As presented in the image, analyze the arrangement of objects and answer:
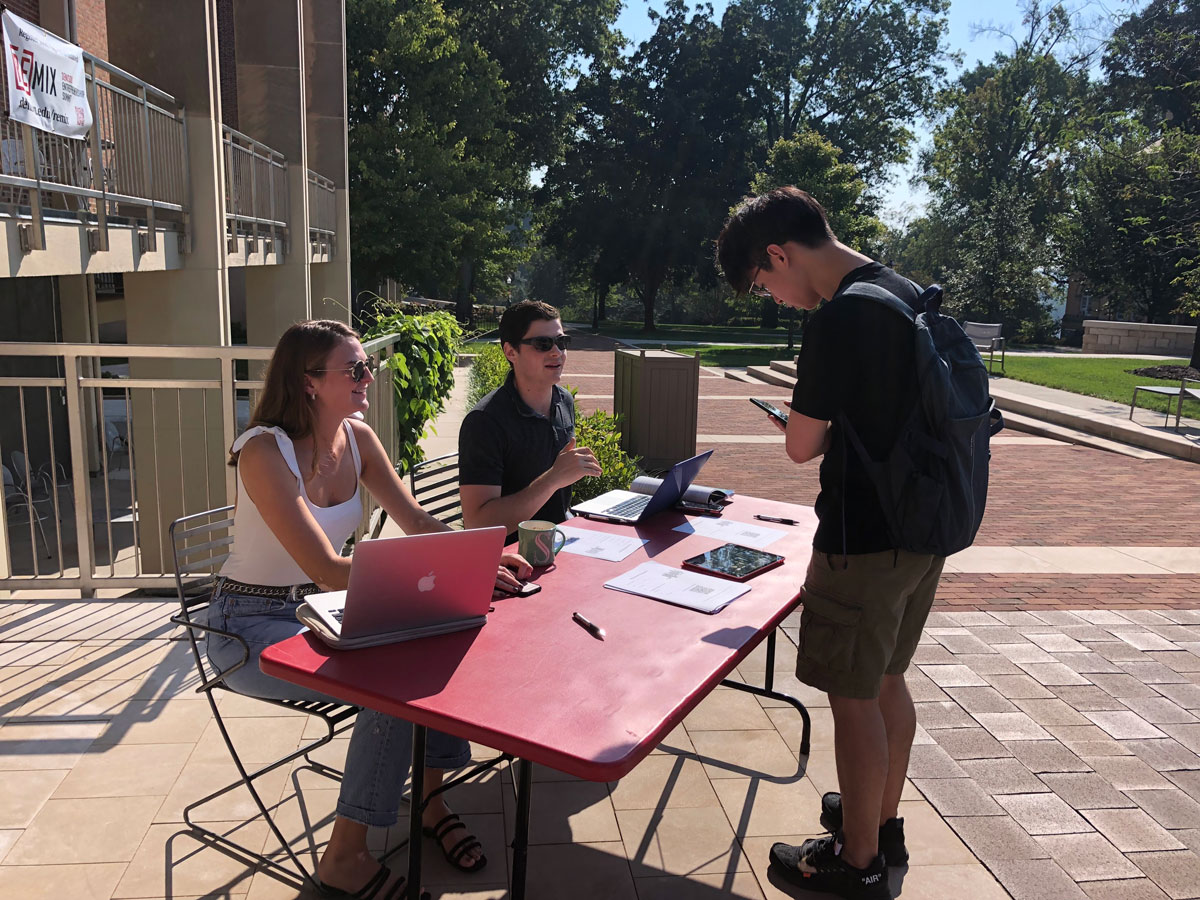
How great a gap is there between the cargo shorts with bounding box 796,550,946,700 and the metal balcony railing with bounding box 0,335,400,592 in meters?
3.13


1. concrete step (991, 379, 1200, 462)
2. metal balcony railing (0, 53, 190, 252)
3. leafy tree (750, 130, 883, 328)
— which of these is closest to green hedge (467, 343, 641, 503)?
metal balcony railing (0, 53, 190, 252)

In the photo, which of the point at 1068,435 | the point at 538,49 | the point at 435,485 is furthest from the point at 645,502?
the point at 538,49

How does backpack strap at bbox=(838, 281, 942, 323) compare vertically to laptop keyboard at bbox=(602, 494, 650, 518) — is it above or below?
above

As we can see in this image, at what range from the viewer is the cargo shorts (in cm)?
251

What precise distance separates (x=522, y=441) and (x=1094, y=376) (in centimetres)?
1928

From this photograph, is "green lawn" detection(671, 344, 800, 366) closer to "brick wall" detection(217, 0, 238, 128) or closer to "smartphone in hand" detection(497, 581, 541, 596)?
"brick wall" detection(217, 0, 238, 128)

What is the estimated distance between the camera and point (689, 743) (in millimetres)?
3670

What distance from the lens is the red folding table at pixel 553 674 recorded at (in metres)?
1.93

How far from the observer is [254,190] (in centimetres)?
1053

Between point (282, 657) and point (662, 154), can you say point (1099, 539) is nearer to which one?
point (282, 657)

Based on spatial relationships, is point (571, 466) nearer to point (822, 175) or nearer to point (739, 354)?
point (739, 354)

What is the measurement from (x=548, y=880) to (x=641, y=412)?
6.53 m

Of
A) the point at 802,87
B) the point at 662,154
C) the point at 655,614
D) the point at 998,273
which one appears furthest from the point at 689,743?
the point at 802,87

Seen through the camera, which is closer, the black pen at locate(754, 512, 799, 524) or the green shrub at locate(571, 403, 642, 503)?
the black pen at locate(754, 512, 799, 524)
